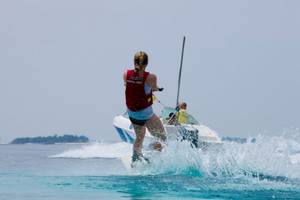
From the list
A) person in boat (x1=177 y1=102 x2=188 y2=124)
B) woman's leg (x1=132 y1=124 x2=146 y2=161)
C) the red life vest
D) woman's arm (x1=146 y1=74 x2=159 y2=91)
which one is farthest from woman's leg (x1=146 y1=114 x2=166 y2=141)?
person in boat (x1=177 y1=102 x2=188 y2=124)

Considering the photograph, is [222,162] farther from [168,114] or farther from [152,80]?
[168,114]

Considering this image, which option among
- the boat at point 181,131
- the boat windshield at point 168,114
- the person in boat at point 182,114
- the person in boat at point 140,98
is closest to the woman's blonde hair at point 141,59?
the person in boat at point 140,98

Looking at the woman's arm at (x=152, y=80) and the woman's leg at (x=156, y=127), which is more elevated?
the woman's arm at (x=152, y=80)

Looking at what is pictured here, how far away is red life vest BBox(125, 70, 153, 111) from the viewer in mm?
10617

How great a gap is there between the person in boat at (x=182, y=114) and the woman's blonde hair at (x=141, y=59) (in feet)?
23.1

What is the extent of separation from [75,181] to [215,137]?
31.9 ft

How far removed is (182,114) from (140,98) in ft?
25.0

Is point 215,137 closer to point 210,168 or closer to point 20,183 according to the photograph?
point 210,168

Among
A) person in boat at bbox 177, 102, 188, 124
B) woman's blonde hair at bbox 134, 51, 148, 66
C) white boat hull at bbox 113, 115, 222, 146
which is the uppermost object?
woman's blonde hair at bbox 134, 51, 148, 66

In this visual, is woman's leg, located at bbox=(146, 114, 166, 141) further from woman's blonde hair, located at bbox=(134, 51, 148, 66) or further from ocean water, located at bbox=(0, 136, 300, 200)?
woman's blonde hair, located at bbox=(134, 51, 148, 66)

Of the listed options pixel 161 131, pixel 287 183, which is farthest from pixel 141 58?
pixel 287 183

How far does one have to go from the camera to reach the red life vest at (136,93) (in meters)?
10.6

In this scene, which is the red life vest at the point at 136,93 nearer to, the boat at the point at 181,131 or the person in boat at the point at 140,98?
the person in boat at the point at 140,98

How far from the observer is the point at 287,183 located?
9.59 metres
